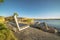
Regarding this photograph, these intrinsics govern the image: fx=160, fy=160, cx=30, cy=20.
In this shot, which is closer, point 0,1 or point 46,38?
point 0,1

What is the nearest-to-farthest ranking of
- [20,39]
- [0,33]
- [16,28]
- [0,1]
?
[0,33] < [0,1] < [20,39] < [16,28]

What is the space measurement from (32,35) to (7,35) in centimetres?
153

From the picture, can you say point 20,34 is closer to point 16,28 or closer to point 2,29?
point 16,28

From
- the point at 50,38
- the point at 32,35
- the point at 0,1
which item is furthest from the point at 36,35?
the point at 0,1

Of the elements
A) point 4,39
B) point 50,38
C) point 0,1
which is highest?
point 0,1

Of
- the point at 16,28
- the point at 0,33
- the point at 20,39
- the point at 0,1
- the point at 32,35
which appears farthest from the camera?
the point at 16,28

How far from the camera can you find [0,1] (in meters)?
3.11

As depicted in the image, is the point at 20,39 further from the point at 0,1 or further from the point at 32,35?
the point at 0,1

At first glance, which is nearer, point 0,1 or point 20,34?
point 0,1

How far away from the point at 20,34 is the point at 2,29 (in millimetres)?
1450

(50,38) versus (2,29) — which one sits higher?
(2,29)

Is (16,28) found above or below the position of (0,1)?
A: below

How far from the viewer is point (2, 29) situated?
8.54 ft

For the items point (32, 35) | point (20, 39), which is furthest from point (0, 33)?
point (32, 35)
